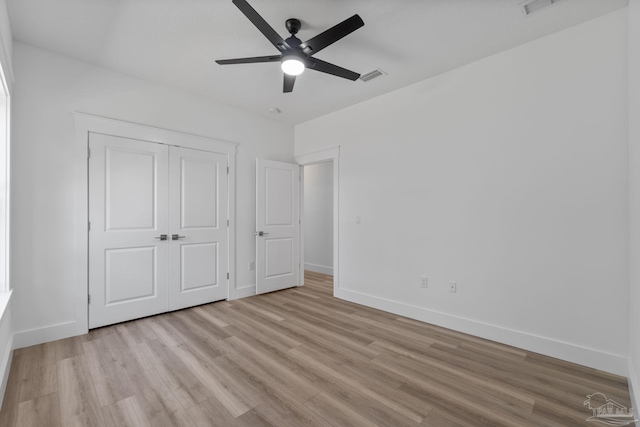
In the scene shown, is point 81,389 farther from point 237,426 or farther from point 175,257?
point 175,257

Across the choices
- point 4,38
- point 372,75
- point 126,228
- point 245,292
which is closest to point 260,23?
point 372,75

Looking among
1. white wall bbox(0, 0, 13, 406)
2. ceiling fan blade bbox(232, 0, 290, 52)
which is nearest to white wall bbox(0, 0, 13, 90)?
white wall bbox(0, 0, 13, 406)

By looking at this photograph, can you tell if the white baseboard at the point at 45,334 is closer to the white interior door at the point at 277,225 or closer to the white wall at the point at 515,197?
the white interior door at the point at 277,225

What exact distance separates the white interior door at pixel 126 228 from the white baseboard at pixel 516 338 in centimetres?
279

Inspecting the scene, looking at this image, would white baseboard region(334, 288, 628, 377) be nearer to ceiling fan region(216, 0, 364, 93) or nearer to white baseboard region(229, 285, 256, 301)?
white baseboard region(229, 285, 256, 301)

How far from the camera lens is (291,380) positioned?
2098 millimetres

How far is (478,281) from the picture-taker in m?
2.89

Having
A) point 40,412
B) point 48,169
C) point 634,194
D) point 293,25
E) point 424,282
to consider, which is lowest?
point 40,412

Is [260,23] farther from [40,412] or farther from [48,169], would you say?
[40,412]

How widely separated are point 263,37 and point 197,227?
2458 millimetres

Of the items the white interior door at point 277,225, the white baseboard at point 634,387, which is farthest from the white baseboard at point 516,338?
the white interior door at point 277,225

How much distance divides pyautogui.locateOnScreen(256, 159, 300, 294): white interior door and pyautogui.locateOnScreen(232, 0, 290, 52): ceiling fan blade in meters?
2.37

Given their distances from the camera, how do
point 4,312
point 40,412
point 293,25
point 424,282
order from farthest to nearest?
point 424,282 → point 293,25 → point 4,312 → point 40,412

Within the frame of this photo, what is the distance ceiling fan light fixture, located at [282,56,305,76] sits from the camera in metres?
2.24
